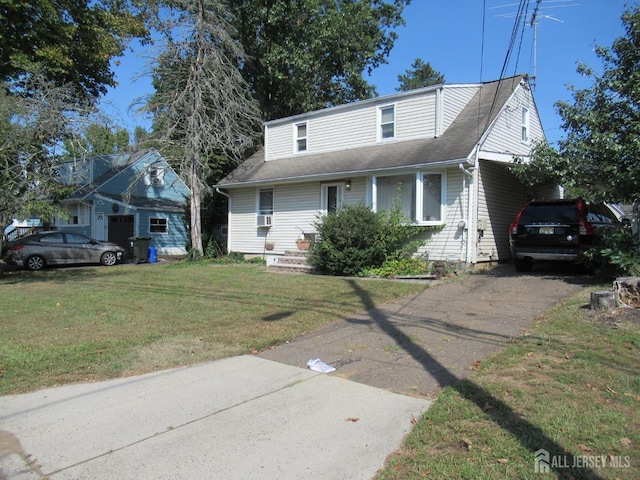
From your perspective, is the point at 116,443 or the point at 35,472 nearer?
the point at 35,472

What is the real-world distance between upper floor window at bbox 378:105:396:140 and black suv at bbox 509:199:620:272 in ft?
18.4

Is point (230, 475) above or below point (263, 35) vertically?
below

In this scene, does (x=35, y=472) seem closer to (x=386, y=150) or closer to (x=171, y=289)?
(x=171, y=289)

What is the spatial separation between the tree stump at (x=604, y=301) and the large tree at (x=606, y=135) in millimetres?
2956

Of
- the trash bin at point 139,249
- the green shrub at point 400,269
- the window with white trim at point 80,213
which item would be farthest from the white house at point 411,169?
the window with white trim at point 80,213

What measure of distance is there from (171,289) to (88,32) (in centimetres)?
1381

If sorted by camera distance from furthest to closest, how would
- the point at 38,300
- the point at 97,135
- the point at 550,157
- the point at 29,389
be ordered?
the point at 97,135
the point at 550,157
the point at 38,300
the point at 29,389

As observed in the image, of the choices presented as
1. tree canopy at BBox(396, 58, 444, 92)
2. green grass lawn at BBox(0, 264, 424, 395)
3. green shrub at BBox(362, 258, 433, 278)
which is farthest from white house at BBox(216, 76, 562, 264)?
tree canopy at BBox(396, 58, 444, 92)

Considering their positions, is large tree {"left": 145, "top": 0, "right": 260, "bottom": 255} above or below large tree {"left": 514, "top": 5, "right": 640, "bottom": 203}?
above

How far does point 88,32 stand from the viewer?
18344mm

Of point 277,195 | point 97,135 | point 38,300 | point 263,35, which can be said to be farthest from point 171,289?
point 263,35

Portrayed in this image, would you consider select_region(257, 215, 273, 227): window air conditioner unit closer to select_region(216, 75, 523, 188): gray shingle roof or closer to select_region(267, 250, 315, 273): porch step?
select_region(216, 75, 523, 188): gray shingle roof

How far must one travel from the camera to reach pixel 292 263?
571 inches

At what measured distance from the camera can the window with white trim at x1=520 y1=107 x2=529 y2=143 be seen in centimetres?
1532
